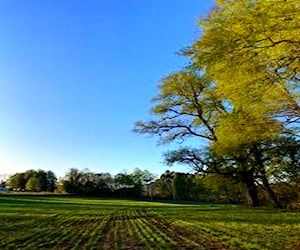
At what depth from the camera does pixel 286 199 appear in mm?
33875

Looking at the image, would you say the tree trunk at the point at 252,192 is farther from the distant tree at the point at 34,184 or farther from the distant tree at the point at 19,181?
the distant tree at the point at 19,181

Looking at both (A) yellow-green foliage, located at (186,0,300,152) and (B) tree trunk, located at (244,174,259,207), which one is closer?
(A) yellow-green foliage, located at (186,0,300,152)

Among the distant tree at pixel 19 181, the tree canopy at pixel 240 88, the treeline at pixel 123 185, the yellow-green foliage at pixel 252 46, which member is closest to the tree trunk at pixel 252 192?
the tree canopy at pixel 240 88

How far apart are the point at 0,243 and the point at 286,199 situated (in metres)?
25.3

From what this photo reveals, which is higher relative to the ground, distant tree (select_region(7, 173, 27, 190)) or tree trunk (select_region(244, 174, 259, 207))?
distant tree (select_region(7, 173, 27, 190))

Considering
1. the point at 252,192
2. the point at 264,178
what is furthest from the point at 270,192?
the point at 252,192

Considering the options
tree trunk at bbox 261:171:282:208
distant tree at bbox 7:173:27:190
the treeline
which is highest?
distant tree at bbox 7:173:27:190

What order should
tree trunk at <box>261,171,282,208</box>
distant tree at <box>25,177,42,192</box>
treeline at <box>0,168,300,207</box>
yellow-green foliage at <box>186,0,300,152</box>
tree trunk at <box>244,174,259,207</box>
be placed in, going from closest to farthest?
yellow-green foliage at <box>186,0,300,152</box> < tree trunk at <box>261,171,282,208</box> < tree trunk at <box>244,174,259,207</box> < treeline at <box>0,168,300,207</box> < distant tree at <box>25,177,42,192</box>

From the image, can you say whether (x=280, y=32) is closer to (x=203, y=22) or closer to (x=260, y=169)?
(x=203, y=22)

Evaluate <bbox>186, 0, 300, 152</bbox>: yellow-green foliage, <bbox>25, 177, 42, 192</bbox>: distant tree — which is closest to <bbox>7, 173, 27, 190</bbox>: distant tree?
<bbox>25, 177, 42, 192</bbox>: distant tree

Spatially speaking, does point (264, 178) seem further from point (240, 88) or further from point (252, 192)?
point (240, 88)

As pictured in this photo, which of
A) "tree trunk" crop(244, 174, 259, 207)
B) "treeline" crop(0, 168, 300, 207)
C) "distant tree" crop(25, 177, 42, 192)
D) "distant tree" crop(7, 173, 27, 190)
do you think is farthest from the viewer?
"distant tree" crop(7, 173, 27, 190)

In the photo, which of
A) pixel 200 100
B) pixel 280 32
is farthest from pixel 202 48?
pixel 200 100

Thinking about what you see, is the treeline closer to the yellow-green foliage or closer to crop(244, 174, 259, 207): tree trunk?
crop(244, 174, 259, 207): tree trunk
